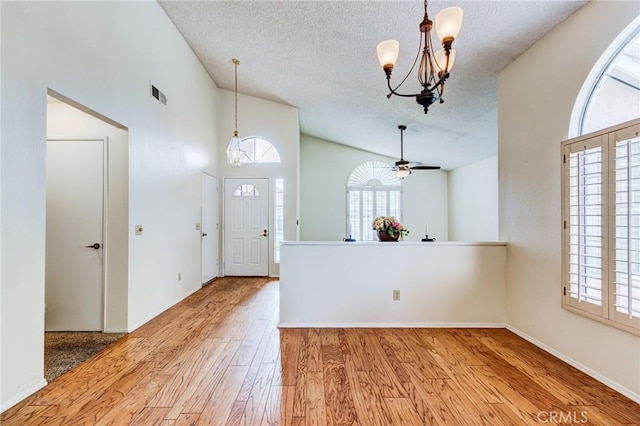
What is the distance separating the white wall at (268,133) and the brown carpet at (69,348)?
3.10 m

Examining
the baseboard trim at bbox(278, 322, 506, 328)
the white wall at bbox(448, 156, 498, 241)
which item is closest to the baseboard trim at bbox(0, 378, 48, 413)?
the baseboard trim at bbox(278, 322, 506, 328)

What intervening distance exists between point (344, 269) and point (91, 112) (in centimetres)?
286

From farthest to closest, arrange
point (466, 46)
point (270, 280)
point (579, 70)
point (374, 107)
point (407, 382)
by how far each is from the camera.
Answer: point (270, 280) → point (374, 107) → point (466, 46) → point (579, 70) → point (407, 382)

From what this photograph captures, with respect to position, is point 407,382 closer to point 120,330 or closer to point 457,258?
point 457,258

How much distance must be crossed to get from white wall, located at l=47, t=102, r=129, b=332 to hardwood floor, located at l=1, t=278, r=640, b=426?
37cm

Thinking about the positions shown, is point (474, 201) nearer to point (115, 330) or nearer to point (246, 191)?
point (246, 191)

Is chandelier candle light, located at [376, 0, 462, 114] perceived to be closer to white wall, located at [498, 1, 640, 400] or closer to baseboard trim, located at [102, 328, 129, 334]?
white wall, located at [498, 1, 640, 400]

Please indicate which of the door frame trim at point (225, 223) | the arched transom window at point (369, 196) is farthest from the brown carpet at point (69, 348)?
the arched transom window at point (369, 196)

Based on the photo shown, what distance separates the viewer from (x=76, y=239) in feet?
10.4

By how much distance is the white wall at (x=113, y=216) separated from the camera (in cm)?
314

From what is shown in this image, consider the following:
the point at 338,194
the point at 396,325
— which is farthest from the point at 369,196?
the point at 396,325

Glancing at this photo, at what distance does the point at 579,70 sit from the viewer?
2369 mm

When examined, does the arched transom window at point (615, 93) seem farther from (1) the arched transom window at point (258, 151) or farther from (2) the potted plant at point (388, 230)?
(1) the arched transom window at point (258, 151)

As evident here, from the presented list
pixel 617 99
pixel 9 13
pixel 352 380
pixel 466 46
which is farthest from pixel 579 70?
pixel 9 13
